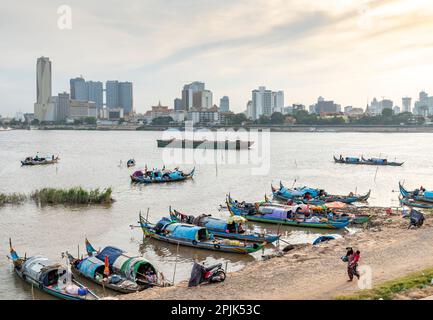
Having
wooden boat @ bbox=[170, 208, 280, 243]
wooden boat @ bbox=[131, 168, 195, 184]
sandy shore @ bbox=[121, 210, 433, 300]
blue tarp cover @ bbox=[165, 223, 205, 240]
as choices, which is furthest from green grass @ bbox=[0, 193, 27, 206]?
sandy shore @ bbox=[121, 210, 433, 300]

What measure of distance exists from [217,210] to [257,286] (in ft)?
51.5

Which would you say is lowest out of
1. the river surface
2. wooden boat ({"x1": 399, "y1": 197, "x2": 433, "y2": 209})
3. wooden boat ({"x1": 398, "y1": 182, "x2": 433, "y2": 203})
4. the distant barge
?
the river surface

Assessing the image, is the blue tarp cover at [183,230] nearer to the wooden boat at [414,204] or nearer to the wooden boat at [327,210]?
the wooden boat at [327,210]

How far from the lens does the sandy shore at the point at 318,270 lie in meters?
12.2

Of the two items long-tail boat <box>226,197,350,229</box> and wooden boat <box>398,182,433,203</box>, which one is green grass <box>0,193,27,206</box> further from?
wooden boat <box>398,182,433,203</box>

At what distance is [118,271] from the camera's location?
1538 cm

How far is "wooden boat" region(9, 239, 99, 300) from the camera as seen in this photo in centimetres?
1370

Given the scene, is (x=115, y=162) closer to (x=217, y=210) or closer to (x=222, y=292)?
(x=217, y=210)

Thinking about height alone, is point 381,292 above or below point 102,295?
above

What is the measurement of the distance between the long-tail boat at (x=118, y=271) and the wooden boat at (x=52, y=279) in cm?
81

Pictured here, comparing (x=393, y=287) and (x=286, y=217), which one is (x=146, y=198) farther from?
(x=393, y=287)

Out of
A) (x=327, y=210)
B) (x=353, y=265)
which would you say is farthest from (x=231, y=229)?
(x=353, y=265)

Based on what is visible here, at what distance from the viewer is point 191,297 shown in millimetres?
12047
